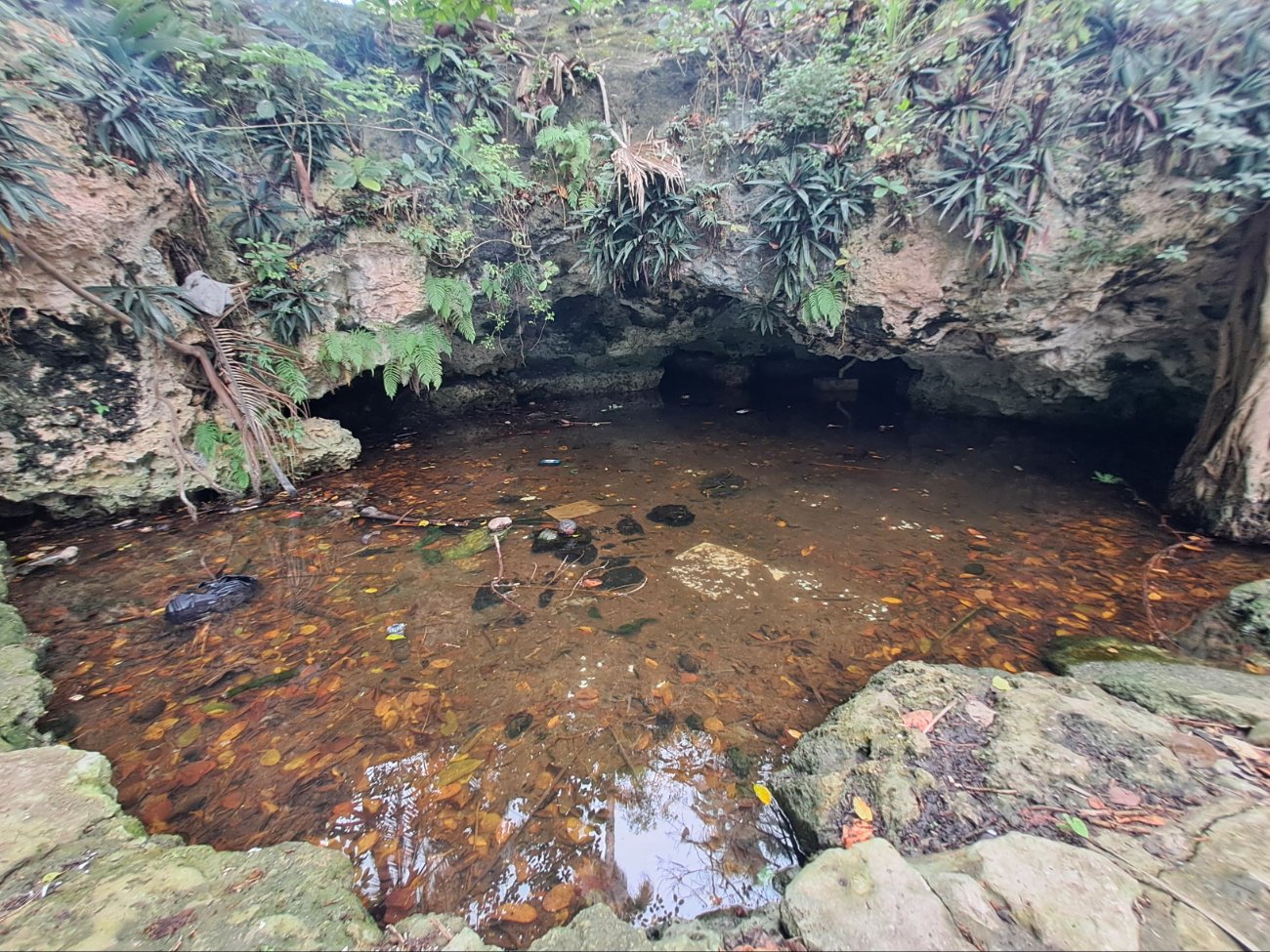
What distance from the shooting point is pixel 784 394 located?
32.8ft

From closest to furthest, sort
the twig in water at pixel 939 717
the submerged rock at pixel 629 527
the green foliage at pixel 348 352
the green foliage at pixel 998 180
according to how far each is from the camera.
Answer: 1. the twig in water at pixel 939 717
2. the green foliage at pixel 998 180
3. the submerged rock at pixel 629 527
4. the green foliage at pixel 348 352

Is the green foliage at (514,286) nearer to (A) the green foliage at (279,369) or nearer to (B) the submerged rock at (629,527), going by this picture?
(A) the green foliage at (279,369)

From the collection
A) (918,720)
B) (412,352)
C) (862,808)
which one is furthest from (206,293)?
(918,720)

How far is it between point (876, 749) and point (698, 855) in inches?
37.3

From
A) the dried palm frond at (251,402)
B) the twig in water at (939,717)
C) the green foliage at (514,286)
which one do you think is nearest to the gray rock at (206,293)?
the dried palm frond at (251,402)

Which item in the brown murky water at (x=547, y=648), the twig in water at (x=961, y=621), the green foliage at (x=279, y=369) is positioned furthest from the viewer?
the green foliage at (x=279, y=369)

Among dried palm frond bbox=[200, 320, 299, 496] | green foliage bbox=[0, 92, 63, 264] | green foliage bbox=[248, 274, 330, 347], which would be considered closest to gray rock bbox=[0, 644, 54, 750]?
dried palm frond bbox=[200, 320, 299, 496]

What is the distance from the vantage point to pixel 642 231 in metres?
6.24

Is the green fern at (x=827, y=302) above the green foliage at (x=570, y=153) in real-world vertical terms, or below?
below

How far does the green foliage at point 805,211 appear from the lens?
5.32m

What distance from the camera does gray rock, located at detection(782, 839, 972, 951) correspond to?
57.4 inches

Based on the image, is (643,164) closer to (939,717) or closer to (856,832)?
(939,717)

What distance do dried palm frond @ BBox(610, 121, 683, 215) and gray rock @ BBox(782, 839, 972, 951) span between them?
20.6 feet

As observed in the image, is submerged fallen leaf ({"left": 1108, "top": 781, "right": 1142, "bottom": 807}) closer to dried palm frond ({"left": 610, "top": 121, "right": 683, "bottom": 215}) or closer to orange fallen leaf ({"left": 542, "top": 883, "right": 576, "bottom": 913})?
orange fallen leaf ({"left": 542, "top": 883, "right": 576, "bottom": 913})
